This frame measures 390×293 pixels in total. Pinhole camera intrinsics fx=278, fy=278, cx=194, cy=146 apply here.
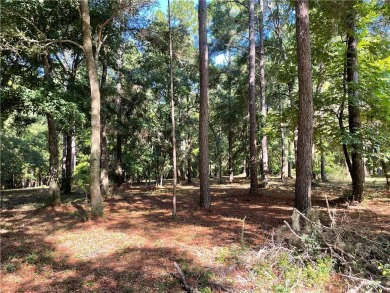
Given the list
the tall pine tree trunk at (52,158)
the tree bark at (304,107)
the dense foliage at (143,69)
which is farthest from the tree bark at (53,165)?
the tree bark at (304,107)

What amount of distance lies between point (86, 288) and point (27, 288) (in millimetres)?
900

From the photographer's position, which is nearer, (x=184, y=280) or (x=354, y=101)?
(x=184, y=280)

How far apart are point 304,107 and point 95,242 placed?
5.94m

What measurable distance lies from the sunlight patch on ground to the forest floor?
0.06 ft

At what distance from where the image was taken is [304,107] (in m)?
7.04

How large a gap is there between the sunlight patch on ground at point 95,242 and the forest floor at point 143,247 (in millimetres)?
20

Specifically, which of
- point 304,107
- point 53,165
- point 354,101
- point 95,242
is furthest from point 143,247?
point 354,101

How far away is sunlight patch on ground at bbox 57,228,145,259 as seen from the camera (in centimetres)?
559

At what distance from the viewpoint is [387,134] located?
9.03m

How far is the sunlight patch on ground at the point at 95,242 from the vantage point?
5594mm

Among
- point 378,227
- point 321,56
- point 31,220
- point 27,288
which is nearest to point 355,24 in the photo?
point 321,56

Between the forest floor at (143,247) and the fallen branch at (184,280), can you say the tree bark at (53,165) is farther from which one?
the fallen branch at (184,280)

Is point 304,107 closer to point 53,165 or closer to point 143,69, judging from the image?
point 53,165

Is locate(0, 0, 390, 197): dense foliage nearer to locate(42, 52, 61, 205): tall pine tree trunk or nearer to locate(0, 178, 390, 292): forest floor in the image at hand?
locate(42, 52, 61, 205): tall pine tree trunk
